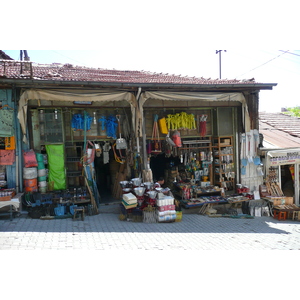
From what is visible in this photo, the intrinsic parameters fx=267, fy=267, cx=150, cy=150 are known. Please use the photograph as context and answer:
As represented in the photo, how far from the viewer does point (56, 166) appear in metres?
8.30

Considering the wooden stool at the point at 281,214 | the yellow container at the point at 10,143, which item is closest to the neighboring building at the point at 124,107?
the yellow container at the point at 10,143

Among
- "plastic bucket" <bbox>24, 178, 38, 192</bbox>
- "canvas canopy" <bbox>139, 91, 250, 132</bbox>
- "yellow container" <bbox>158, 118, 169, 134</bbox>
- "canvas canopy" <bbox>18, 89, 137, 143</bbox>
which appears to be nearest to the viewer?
"canvas canopy" <bbox>18, 89, 137, 143</bbox>

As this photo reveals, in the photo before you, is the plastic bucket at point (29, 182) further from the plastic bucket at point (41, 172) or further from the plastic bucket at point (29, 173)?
the plastic bucket at point (41, 172)

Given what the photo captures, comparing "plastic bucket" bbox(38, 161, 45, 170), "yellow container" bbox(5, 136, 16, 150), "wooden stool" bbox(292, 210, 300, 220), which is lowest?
"wooden stool" bbox(292, 210, 300, 220)

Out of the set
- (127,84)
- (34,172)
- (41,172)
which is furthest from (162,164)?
(34,172)

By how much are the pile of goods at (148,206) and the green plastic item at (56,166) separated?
214cm

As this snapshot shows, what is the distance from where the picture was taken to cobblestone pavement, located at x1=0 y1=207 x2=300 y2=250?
548cm

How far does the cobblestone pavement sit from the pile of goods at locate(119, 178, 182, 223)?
224 millimetres

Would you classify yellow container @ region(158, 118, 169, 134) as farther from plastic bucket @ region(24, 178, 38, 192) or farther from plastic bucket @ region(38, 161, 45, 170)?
plastic bucket @ region(24, 178, 38, 192)

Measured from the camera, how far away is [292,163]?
10617 mm

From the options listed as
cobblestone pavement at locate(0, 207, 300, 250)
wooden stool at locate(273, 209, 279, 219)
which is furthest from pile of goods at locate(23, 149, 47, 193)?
wooden stool at locate(273, 209, 279, 219)

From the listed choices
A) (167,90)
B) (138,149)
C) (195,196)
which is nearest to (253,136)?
(195,196)

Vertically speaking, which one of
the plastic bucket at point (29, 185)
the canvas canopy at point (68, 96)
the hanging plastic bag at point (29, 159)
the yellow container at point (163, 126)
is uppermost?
the canvas canopy at point (68, 96)

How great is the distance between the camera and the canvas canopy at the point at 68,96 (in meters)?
7.68
